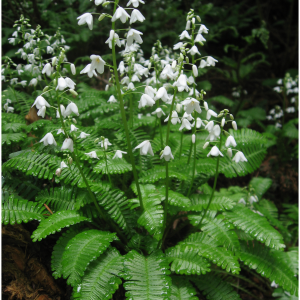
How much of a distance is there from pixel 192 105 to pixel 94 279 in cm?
162

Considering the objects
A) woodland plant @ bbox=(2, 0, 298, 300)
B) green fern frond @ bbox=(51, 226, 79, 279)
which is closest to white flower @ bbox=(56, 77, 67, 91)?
woodland plant @ bbox=(2, 0, 298, 300)

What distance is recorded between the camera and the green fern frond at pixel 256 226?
2.53m

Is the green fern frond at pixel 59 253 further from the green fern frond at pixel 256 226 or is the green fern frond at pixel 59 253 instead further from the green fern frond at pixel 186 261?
the green fern frond at pixel 256 226

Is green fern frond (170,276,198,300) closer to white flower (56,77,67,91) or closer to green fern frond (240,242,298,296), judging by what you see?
green fern frond (240,242,298,296)

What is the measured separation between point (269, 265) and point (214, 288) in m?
0.65

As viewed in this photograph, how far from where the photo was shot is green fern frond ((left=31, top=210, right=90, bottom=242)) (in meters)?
2.13

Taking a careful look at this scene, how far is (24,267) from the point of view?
93.1 inches

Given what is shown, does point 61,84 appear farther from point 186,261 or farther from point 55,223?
point 186,261

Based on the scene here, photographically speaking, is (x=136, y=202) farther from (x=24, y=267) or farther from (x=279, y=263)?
(x=279, y=263)

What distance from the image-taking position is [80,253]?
6.91 feet

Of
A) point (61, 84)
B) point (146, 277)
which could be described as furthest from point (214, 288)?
point (61, 84)

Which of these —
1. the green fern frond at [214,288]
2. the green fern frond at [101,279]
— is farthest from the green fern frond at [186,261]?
the green fern frond at [101,279]

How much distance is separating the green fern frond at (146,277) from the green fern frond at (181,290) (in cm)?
25

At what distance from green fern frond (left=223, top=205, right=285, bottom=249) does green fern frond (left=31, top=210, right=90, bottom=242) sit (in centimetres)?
164
